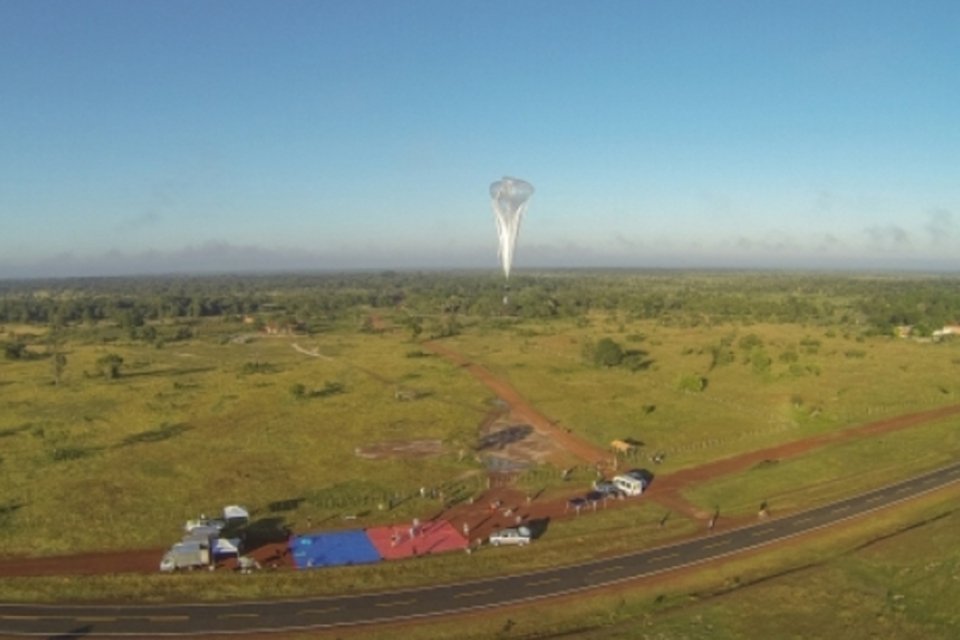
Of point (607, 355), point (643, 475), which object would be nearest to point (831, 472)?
point (643, 475)

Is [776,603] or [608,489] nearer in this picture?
[776,603]

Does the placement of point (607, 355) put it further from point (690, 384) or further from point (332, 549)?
point (332, 549)

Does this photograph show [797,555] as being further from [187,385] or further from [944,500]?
[187,385]

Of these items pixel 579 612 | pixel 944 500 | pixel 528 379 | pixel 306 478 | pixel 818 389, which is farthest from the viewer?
pixel 528 379

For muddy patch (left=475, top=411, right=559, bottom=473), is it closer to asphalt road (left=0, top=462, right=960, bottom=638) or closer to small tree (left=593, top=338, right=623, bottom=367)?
asphalt road (left=0, top=462, right=960, bottom=638)

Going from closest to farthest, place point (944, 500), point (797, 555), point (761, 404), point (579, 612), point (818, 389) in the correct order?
point (579, 612) < point (797, 555) < point (944, 500) < point (761, 404) < point (818, 389)

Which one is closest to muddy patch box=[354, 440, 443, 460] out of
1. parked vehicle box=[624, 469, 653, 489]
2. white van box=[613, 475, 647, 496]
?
parked vehicle box=[624, 469, 653, 489]

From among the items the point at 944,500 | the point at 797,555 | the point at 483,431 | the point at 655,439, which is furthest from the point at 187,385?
the point at 944,500
